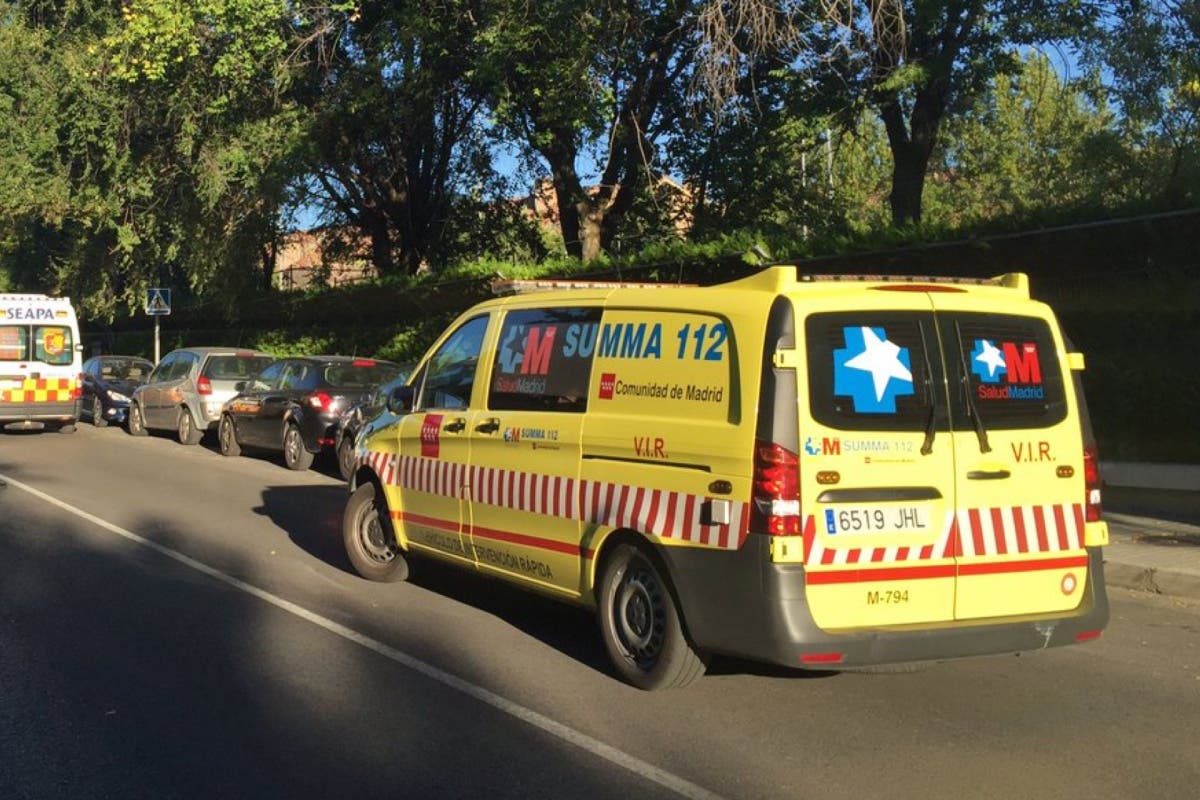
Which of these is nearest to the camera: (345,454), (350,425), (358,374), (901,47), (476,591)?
(476,591)

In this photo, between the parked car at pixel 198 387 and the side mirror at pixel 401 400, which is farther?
the parked car at pixel 198 387

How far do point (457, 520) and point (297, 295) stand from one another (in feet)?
74.3

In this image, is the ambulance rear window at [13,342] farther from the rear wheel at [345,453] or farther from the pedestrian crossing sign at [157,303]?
the rear wheel at [345,453]

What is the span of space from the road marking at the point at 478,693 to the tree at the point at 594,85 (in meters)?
12.1

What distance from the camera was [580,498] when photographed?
6340 mm

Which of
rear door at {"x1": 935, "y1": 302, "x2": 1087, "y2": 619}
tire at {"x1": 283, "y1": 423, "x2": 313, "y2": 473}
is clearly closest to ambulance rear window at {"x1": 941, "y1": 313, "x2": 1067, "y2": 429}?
rear door at {"x1": 935, "y1": 302, "x2": 1087, "y2": 619}

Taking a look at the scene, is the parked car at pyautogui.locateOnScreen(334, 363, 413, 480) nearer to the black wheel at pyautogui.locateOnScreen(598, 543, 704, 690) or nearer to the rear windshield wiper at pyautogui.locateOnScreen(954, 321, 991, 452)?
the black wheel at pyautogui.locateOnScreen(598, 543, 704, 690)

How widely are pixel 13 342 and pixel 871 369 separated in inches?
762

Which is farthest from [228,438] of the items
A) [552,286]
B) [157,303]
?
[552,286]

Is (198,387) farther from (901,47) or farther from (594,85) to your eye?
(901,47)

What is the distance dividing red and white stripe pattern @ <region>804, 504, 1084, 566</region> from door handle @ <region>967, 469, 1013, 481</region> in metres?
0.14

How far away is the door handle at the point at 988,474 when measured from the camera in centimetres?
550

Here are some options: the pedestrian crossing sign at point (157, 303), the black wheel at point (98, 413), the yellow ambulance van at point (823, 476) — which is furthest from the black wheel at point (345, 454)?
the pedestrian crossing sign at point (157, 303)

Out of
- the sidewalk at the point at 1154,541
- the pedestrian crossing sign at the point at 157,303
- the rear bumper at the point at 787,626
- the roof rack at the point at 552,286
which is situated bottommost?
the sidewalk at the point at 1154,541
